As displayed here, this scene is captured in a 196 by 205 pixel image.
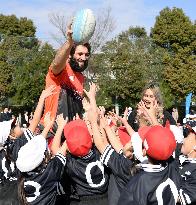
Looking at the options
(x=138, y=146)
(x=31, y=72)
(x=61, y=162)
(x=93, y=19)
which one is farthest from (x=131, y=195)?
(x=31, y=72)

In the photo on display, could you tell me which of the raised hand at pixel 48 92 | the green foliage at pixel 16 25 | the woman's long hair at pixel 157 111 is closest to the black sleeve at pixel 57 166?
the raised hand at pixel 48 92

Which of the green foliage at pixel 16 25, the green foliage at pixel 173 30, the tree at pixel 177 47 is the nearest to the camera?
the tree at pixel 177 47

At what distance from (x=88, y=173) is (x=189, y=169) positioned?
111cm

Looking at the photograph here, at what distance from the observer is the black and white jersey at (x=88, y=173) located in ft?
18.8

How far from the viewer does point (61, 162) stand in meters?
5.62

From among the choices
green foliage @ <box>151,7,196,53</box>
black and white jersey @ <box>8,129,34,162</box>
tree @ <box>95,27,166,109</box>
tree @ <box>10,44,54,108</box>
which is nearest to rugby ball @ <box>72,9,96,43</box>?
black and white jersey @ <box>8,129,34,162</box>

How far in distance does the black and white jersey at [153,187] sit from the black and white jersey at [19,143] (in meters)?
1.83

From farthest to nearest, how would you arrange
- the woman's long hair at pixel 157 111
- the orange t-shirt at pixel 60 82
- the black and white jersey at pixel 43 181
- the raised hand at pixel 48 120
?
1. the woman's long hair at pixel 157 111
2. the orange t-shirt at pixel 60 82
3. the raised hand at pixel 48 120
4. the black and white jersey at pixel 43 181

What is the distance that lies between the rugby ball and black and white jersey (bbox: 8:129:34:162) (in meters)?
1.33

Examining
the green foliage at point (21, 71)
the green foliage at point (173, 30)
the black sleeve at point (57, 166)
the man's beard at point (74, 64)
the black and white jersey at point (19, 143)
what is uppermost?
the green foliage at point (173, 30)

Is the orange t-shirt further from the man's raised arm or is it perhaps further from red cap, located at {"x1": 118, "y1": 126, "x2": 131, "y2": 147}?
red cap, located at {"x1": 118, "y1": 126, "x2": 131, "y2": 147}

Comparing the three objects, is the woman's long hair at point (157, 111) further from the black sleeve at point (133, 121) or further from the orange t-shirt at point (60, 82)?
the orange t-shirt at point (60, 82)

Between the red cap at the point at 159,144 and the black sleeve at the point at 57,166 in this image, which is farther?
the black sleeve at the point at 57,166

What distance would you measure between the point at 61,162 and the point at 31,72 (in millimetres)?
30590
